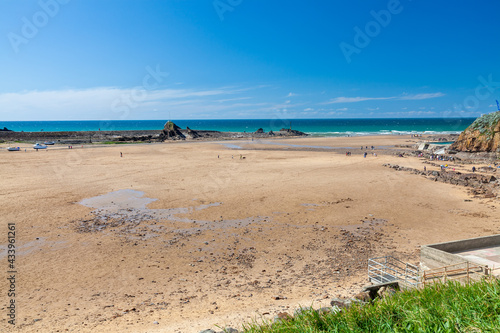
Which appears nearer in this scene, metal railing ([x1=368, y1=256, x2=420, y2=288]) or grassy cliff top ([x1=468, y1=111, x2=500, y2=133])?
metal railing ([x1=368, y1=256, x2=420, y2=288])

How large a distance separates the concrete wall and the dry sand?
2.01m

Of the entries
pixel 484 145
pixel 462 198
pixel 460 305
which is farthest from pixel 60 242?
pixel 484 145

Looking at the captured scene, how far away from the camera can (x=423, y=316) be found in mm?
5234

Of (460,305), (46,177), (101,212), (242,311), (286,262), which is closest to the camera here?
(460,305)

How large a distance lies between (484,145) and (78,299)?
47971mm

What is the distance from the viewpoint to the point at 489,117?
138 ft

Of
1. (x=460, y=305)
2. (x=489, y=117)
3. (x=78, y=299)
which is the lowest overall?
(x=78, y=299)

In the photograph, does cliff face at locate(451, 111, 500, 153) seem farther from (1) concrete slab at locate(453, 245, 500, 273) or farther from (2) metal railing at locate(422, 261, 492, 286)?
(2) metal railing at locate(422, 261, 492, 286)

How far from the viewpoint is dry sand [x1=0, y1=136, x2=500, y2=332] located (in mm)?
9117

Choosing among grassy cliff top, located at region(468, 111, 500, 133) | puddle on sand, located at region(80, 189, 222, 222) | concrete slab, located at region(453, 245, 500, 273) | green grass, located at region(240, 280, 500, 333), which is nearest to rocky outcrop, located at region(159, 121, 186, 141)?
puddle on sand, located at region(80, 189, 222, 222)

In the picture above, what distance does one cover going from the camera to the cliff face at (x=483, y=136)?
40.1 meters

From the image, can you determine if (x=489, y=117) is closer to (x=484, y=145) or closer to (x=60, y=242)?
(x=484, y=145)

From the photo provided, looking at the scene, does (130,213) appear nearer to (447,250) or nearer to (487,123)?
A: (447,250)

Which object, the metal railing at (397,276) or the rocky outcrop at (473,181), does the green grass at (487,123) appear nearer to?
the rocky outcrop at (473,181)
